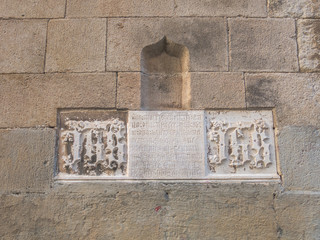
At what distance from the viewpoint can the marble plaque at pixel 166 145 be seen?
9.39ft

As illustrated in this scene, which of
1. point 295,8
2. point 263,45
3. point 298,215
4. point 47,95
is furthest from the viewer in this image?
point 295,8

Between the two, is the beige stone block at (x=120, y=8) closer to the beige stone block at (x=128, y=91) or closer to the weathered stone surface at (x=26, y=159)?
the beige stone block at (x=128, y=91)

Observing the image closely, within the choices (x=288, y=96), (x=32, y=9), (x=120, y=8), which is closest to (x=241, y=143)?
(x=288, y=96)

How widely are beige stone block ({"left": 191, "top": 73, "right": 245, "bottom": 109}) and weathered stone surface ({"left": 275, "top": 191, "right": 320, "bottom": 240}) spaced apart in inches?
34.6

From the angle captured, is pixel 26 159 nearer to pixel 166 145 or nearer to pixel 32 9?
pixel 166 145

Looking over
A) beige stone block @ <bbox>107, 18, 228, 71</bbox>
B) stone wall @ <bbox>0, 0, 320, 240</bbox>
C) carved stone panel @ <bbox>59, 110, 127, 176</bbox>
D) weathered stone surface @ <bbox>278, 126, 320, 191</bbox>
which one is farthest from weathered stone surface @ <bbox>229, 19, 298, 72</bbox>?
carved stone panel @ <bbox>59, 110, 127, 176</bbox>

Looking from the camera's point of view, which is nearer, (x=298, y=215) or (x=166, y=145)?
(x=298, y=215)

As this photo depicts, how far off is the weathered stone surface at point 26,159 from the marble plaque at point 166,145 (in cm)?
71

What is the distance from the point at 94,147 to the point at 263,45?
1.80m

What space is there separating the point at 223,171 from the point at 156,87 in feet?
3.29

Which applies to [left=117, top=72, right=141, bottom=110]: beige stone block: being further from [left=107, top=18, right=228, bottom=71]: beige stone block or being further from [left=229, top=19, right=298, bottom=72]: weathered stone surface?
[left=229, top=19, right=298, bottom=72]: weathered stone surface

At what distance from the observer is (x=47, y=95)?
3008 millimetres

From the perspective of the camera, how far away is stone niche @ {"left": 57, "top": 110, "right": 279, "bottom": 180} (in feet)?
9.45

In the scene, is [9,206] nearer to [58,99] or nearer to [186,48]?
[58,99]
